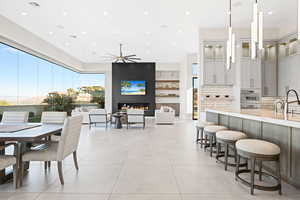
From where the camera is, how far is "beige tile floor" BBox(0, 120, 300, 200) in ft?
7.32

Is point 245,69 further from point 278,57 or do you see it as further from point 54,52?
point 54,52

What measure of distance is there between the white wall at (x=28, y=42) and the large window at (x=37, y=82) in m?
0.28

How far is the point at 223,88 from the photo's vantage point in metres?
6.18

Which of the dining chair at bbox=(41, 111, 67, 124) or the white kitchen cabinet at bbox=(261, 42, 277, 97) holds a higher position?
the white kitchen cabinet at bbox=(261, 42, 277, 97)

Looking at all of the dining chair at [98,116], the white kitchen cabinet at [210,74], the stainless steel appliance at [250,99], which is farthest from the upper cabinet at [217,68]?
the dining chair at [98,116]

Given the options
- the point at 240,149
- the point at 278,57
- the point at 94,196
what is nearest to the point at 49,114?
the point at 94,196

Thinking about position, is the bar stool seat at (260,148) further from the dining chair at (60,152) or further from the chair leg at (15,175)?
the chair leg at (15,175)

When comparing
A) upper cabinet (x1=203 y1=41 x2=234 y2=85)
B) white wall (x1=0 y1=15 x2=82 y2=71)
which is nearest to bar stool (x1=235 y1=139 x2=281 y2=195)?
upper cabinet (x1=203 y1=41 x2=234 y2=85)

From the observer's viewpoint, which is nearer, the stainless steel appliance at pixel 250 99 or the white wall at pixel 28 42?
the white wall at pixel 28 42

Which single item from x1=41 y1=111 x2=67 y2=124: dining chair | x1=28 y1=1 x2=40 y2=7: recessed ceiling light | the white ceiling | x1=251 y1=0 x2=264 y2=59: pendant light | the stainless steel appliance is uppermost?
the white ceiling

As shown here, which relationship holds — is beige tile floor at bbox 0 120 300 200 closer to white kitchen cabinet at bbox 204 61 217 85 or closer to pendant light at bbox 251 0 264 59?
pendant light at bbox 251 0 264 59

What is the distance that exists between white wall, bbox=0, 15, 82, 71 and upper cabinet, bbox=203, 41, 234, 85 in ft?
19.8

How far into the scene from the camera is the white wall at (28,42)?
5328mm

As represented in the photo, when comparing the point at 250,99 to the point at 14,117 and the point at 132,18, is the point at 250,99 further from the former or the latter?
the point at 14,117
